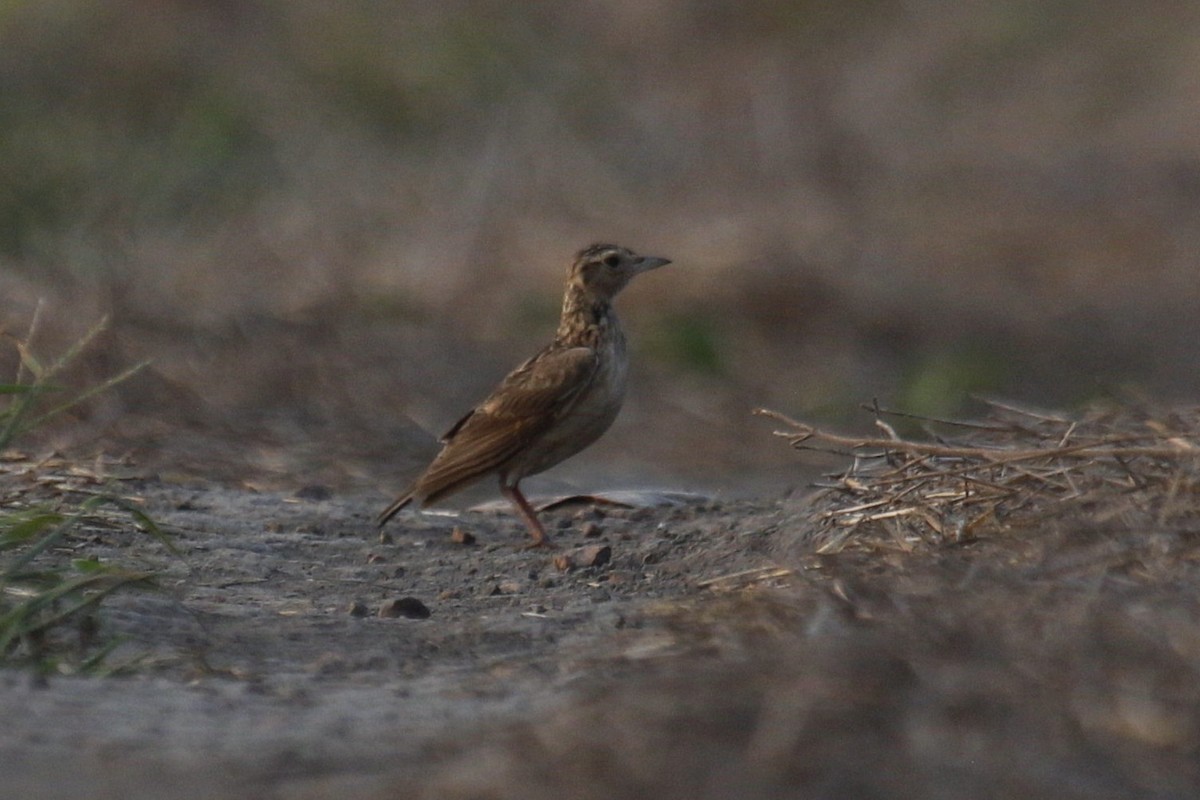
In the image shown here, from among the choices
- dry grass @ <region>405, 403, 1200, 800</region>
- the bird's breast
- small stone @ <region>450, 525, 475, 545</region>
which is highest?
the bird's breast

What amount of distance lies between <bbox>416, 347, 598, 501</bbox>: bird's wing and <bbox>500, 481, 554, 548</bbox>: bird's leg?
0.10 meters

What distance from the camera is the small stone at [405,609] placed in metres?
5.45

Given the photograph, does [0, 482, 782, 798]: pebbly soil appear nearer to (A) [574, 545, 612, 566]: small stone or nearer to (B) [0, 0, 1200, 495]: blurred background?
(A) [574, 545, 612, 566]: small stone

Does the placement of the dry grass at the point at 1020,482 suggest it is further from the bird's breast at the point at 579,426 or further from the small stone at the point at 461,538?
the bird's breast at the point at 579,426

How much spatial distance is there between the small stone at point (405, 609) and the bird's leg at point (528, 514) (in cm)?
115

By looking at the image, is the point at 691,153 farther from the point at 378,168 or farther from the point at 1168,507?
the point at 1168,507

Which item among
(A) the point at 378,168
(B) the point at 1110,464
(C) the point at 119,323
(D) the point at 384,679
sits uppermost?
(A) the point at 378,168

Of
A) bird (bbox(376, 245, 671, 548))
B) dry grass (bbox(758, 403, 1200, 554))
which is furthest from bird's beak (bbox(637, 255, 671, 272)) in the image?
dry grass (bbox(758, 403, 1200, 554))

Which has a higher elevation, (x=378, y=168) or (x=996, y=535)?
(x=378, y=168)

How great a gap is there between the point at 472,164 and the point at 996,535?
9720 millimetres

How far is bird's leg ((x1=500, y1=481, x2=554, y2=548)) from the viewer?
6697 mm

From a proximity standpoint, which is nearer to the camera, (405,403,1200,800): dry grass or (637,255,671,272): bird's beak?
(405,403,1200,800): dry grass

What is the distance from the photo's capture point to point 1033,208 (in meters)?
18.8

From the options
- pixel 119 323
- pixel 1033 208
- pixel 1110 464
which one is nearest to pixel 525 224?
pixel 119 323
